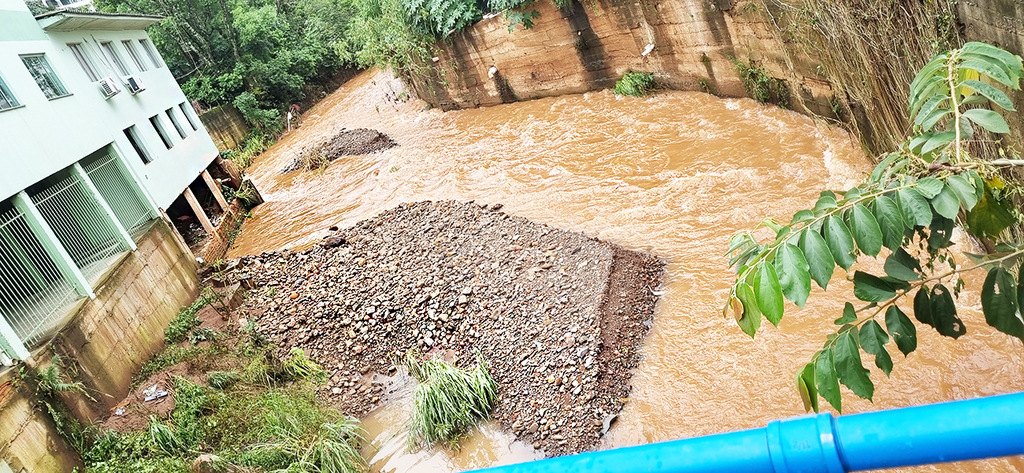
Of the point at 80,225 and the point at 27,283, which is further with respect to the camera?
the point at 80,225

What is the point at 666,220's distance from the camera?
9.64m

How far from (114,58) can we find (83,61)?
2.43 meters

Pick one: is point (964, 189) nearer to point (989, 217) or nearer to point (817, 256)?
point (989, 217)

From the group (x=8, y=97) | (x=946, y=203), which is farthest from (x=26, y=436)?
(x=946, y=203)

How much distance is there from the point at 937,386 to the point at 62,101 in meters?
14.5

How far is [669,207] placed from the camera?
10000mm

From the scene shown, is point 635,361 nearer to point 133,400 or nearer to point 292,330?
point 292,330

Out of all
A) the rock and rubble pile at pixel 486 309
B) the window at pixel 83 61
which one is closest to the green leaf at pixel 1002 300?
the rock and rubble pile at pixel 486 309

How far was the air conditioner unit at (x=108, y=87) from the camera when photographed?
1446 centimetres

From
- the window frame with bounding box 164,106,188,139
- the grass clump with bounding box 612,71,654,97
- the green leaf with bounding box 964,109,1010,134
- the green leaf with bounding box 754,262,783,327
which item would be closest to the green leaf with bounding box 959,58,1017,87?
the green leaf with bounding box 964,109,1010,134

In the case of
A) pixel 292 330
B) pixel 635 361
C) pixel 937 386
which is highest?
pixel 292 330

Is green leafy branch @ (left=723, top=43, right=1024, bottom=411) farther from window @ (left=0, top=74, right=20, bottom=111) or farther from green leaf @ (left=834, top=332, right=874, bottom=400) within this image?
window @ (left=0, top=74, right=20, bottom=111)

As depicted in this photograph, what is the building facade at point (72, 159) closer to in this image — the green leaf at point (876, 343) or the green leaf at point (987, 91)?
the green leaf at point (876, 343)

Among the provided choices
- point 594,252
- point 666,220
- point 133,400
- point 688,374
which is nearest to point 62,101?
point 133,400
